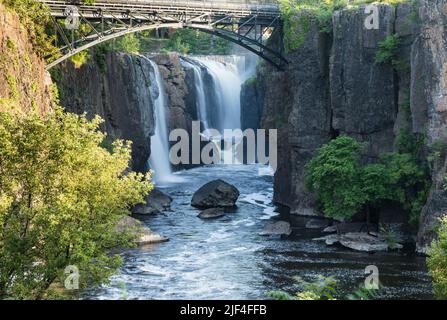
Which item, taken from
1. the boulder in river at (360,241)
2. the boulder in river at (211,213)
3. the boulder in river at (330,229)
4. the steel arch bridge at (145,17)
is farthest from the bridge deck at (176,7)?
the boulder in river at (360,241)

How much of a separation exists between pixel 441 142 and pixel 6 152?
22392 mm

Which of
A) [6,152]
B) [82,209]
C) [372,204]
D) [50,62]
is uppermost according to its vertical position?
[50,62]

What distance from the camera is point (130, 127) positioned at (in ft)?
173

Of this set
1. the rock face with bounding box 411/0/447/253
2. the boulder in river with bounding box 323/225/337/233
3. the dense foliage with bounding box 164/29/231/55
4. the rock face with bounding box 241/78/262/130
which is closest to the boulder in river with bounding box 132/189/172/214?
the boulder in river with bounding box 323/225/337/233

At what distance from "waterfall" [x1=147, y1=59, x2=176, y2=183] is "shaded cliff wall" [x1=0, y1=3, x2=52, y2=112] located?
71.6ft

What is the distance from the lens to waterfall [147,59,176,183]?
6025 centimetres

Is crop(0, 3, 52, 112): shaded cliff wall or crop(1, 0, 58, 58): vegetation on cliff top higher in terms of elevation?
crop(1, 0, 58, 58): vegetation on cliff top

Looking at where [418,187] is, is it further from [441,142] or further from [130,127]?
[130,127]

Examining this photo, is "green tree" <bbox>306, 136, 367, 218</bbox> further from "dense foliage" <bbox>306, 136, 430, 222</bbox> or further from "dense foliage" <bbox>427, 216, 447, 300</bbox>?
"dense foliage" <bbox>427, 216, 447, 300</bbox>

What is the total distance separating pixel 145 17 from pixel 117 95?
818 centimetres

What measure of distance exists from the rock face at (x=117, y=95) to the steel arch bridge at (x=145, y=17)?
2194mm

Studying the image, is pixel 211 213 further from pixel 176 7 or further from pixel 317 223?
pixel 176 7

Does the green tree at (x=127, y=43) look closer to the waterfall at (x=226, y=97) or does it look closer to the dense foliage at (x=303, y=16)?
the waterfall at (x=226, y=97)
